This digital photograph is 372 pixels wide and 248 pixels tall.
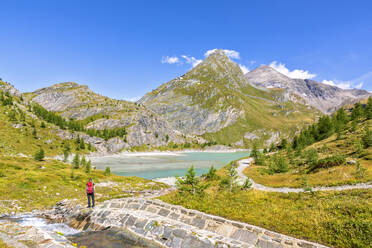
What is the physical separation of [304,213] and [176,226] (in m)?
10.3

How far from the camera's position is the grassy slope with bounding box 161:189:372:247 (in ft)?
37.5

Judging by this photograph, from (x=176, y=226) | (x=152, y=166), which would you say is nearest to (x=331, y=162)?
(x=176, y=226)

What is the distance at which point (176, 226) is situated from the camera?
15.0 meters

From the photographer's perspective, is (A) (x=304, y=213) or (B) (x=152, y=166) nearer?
(A) (x=304, y=213)

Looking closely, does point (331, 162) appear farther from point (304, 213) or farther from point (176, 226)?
point (176, 226)

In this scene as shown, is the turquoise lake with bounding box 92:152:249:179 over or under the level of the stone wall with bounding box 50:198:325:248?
under

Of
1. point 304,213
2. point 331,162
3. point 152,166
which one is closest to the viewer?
point 304,213

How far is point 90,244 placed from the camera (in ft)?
47.1

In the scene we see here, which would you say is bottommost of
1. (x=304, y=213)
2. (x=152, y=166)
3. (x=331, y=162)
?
(x=152, y=166)

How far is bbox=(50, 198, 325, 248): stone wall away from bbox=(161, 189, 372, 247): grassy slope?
4.20ft

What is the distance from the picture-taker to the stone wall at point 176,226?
12.5m

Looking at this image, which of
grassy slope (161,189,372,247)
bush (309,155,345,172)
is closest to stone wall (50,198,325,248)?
grassy slope (161,189,372,247)

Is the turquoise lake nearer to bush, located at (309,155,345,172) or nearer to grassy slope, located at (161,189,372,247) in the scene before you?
grassy slope, located at (161,189,372,247)

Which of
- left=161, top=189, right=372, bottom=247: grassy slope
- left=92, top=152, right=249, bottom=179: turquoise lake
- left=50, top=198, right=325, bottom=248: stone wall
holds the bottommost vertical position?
left=92, top=152, right=249, bottom=179: turquoise lake
